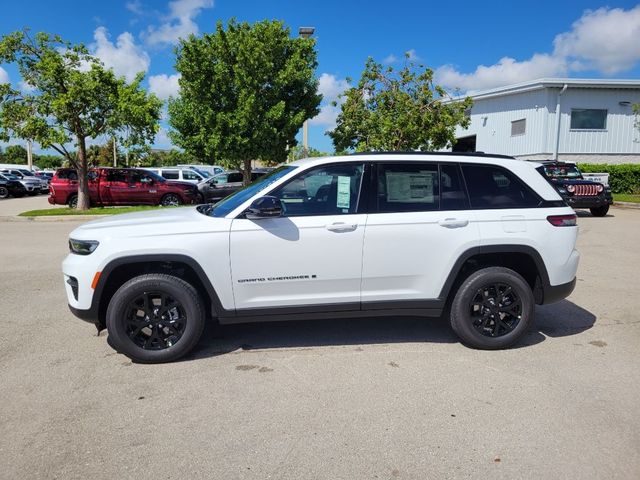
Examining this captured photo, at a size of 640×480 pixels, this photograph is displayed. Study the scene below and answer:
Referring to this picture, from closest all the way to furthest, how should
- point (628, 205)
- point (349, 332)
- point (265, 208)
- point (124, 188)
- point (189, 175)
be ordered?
point (265, 208) < point (349, 332) < point (124, 188) < point (628, 205) < point (189, 175)

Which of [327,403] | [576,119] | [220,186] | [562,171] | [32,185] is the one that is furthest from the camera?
[32,185]

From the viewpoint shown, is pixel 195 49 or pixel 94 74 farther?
pixel 195 49

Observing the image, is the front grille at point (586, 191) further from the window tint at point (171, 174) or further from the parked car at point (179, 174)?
the window tint at point (171, 174)

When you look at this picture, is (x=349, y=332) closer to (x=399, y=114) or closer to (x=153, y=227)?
(x=153, y=227)

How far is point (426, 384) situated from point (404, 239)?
1.22m

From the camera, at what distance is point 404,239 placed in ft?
14.5

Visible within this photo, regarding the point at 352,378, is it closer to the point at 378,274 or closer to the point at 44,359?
the point at 378,274

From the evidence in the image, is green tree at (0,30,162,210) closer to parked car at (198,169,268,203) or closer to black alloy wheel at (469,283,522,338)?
parked car at (198,169,268,203)

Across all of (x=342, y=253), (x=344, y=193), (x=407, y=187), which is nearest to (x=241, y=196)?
(x=344, y=193)

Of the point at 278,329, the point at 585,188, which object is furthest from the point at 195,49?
the point at 278,329

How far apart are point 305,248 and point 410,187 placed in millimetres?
1115

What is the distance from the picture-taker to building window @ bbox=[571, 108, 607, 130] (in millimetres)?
26047

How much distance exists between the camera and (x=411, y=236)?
4418 mm

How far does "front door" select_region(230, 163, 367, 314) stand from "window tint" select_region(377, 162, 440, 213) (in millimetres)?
211
